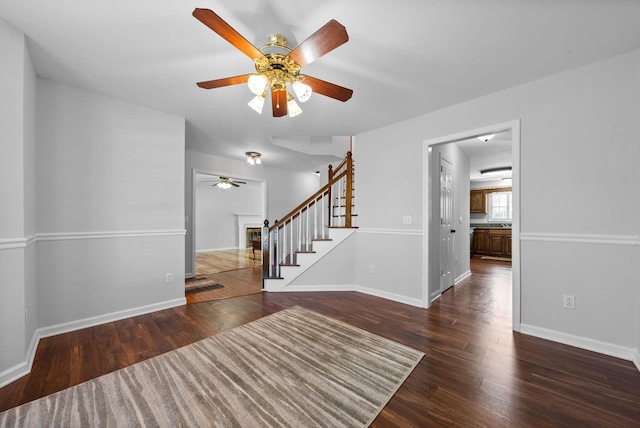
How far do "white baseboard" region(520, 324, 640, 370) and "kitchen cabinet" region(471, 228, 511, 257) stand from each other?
559cm

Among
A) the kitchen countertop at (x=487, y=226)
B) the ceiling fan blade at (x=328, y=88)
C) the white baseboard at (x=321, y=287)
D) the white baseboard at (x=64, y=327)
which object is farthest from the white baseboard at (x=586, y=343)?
the kitchen countertop at (x=487, y=226)

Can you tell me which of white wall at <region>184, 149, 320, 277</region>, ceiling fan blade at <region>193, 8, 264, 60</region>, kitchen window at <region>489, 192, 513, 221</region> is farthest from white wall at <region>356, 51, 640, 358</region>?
kitchen window at <region>489, 192, 513, 221</region>

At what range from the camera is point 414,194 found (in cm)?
329

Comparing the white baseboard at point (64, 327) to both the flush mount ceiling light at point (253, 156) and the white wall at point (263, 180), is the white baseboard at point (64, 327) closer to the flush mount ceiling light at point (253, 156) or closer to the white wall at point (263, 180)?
the white wall at point (263, 180)

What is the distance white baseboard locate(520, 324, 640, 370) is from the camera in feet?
6.48

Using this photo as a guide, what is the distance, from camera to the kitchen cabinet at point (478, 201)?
25.9 ft

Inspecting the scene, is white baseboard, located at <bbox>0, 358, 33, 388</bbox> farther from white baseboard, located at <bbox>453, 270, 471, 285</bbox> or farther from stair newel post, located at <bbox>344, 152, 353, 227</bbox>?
white baseboard, located at <bbox>453, 270, 471, 285</bbox>

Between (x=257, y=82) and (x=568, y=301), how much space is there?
3298 millimetres

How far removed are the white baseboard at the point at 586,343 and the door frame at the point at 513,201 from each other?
0.13m

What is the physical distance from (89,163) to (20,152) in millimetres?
849

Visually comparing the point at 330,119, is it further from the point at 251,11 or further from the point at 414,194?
the point at 251,11

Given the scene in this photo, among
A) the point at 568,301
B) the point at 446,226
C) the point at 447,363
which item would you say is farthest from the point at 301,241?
the point at 568,301

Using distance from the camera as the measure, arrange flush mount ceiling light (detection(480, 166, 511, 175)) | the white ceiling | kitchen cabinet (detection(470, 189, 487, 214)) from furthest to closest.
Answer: kitchen cabinet (detection(470, 189, 487, 214)) → flush mount ceiling light (detection(480, 166, 511, 175)) → the white ceiling

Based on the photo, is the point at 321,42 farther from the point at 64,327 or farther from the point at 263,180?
the point at 263,180
